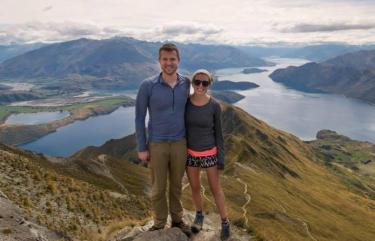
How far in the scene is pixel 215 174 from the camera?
1788cm

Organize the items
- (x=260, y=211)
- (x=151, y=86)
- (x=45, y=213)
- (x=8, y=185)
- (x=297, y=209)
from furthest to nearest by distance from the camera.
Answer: (x=297, y=209) → (x=260, y=211) → (x=8, y=185) → (x=45, y=213) → (x=151, y=86)

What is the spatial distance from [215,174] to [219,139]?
171 cm

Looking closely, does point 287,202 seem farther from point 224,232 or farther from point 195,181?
point 195,181

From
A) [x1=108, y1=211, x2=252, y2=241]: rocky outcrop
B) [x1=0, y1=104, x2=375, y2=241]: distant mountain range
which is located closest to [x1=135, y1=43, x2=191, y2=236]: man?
[x1=108, y1=211, x2=252, y2=241]: rocky outcrop

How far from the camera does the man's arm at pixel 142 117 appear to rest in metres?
16.3

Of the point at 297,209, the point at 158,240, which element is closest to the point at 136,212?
the point at 158,240

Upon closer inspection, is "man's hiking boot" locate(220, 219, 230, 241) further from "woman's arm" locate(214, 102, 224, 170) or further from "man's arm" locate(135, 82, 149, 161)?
"man's arm" locate(135, 82, 149, 161)

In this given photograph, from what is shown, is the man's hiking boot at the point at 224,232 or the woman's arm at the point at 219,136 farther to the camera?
the man's hiking boot at the point at 224,232

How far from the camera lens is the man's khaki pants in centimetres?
1673

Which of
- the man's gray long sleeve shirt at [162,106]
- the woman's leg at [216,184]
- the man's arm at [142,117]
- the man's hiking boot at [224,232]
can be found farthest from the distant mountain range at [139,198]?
the man's gray long sleeve shirt at [162,106]

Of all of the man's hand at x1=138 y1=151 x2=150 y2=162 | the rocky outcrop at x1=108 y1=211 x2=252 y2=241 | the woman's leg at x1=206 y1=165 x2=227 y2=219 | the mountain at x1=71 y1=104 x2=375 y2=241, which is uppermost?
the man's hand at x1=138 y1=151 x2=150 y2=162

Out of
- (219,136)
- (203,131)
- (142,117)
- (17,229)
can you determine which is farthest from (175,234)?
(17,229)

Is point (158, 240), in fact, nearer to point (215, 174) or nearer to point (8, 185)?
point (215, 174)

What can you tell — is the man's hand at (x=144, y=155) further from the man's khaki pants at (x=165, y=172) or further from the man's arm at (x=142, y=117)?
the man's khaki pants at (x=165, y=172)
